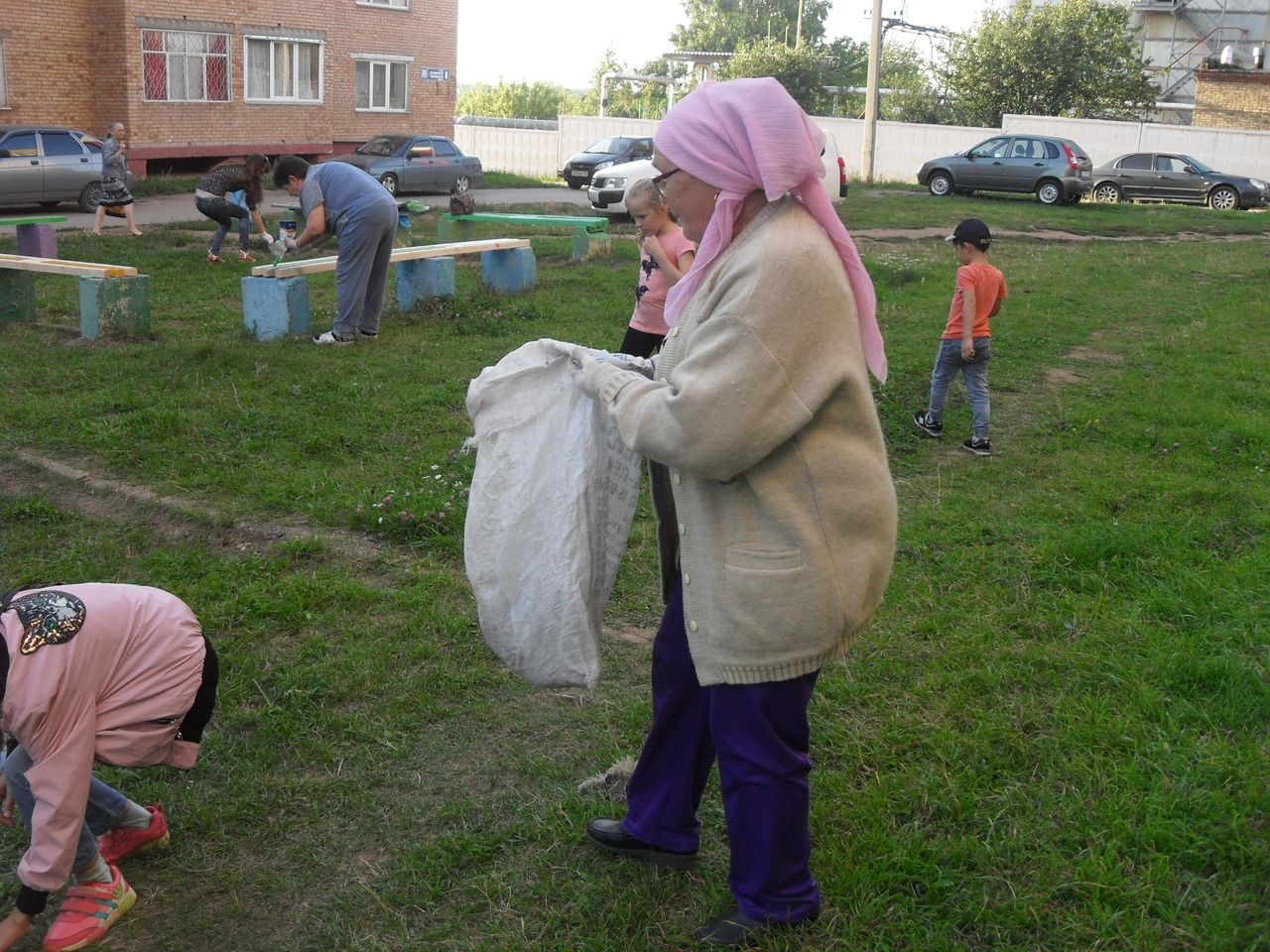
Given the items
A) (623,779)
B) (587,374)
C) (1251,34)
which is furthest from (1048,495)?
(1251,34)

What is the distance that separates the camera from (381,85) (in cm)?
3328

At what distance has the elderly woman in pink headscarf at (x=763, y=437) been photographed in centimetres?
231

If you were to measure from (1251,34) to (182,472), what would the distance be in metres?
48.5

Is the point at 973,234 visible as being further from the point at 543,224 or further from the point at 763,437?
the point at 543,224

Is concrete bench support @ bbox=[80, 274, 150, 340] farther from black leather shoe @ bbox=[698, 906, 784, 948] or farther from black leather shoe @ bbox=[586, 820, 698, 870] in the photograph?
black leather shoe @ bbox=[698, 906, 784, 948]

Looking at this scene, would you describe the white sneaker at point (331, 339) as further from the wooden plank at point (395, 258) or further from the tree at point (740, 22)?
the tree at point (740, 22)

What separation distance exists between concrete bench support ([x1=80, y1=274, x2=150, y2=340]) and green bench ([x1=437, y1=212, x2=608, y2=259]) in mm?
5950

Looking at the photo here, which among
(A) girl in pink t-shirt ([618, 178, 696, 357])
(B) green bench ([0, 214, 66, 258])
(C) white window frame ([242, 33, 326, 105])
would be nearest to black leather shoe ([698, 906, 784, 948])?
(A) girl in pink t-shirt ([618, 178, 696, 357])

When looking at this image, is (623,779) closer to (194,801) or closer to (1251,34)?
(194,801)

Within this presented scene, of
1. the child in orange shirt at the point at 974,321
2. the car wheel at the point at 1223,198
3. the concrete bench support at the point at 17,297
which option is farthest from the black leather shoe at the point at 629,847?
the car wheel at the point at 1223,198

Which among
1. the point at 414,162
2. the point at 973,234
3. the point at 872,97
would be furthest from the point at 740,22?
the point at 973,234

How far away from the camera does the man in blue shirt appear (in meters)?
9.24

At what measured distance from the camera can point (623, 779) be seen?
341 centimetres

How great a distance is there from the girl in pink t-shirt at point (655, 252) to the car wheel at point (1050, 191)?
23.0 metres
